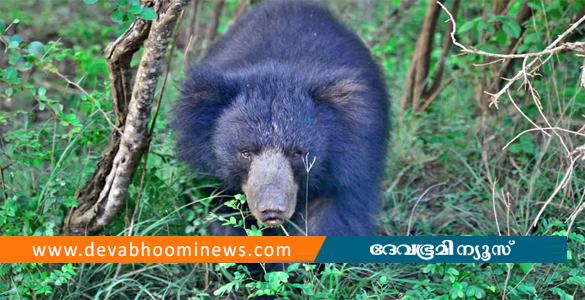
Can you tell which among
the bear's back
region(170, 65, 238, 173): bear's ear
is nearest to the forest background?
region(170, 65, 238, 173): bear's ear

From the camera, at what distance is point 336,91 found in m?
3.15

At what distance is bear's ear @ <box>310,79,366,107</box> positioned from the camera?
10.3ft

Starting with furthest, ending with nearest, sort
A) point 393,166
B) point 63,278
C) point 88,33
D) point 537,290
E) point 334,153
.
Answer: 1. point 88,33
2. point 393,166
3. point 334,153
4. point 537,290
5. point 63,278

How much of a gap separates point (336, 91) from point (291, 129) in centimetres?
36

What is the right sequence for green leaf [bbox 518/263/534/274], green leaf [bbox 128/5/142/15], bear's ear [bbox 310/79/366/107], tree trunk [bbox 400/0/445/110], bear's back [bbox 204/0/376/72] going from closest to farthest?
green leaf [bbox 128/5/142/15] → green leaf [bbox 518/263/534/274] → bear's ear [bbox 310/79/366/107] → bear's back [bbox 204/0/376/72] → tree trunk [bbox 400/0/445/110]

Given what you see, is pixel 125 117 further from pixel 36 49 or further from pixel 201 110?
pixel 36 49

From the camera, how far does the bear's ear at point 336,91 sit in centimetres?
314

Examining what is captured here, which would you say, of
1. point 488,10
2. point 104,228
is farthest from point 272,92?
point 488,10

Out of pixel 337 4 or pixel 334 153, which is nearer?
pixel 334 153

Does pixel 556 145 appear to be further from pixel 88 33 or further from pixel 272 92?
pixel 88 33

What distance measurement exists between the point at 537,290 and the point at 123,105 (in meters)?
2.33

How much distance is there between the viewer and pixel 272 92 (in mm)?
3084

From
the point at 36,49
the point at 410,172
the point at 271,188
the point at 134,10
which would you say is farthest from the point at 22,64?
the point at 410,172

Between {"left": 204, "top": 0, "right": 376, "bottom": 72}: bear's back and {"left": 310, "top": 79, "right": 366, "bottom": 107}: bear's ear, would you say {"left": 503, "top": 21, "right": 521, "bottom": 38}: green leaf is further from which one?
{"left": 310, "top": 79, "right": 366, "bottom": 107}: bear's ear
